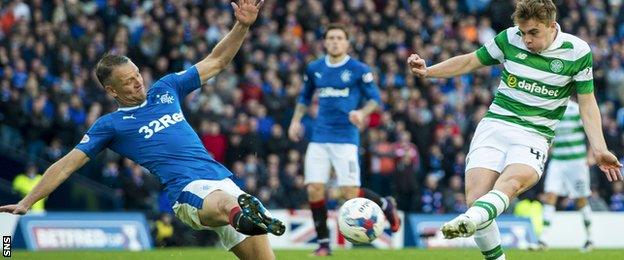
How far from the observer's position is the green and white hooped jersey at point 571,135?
17.4 meters

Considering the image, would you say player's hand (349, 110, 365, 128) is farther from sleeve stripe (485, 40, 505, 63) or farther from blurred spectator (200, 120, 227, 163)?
blurred spectator (200, 120, 227, 163)

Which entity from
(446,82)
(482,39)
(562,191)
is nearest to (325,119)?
(562,191)

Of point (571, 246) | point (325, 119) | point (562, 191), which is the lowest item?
point (571, 246)

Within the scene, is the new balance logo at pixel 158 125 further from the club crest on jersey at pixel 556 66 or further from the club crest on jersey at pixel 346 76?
the club crest on jersey at pixel 346 76

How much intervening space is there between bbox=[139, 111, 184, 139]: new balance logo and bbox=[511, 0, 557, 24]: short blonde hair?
2.84 meters

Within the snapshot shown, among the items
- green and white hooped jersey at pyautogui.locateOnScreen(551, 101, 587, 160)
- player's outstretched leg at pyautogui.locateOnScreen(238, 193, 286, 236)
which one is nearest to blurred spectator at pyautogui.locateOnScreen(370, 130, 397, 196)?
green and white hooped jersey at pyautogui.locateOnScreen(551, 101, 587, 160)

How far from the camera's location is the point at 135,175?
21.0 metres

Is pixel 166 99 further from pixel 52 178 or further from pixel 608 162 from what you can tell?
pixel 608 162

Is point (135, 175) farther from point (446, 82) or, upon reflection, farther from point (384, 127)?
point (446, 82)

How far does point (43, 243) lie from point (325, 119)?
5.85m

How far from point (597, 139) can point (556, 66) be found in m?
0.70

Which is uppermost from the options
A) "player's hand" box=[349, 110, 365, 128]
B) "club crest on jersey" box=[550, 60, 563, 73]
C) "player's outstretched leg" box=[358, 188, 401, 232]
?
"club crest on jersey" box=[550, 60, 563, 73]

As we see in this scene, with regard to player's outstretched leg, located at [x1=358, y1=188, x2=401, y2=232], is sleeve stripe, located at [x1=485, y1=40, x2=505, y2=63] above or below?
above

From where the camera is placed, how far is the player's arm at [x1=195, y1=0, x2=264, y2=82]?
9.50 metres
